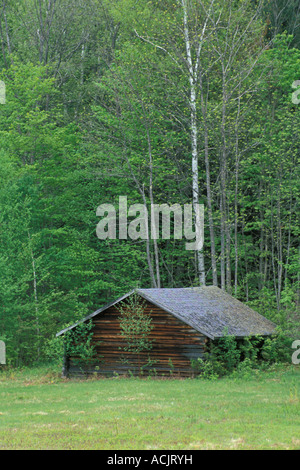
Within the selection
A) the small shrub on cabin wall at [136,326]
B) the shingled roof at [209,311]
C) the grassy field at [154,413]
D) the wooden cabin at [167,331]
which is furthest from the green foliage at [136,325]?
the grassy field at [154,413]

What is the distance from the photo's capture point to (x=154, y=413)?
1617 cm

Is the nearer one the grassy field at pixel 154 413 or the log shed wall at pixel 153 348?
the grassy field at pixel 154 413

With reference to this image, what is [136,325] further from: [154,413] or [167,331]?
[154,413]

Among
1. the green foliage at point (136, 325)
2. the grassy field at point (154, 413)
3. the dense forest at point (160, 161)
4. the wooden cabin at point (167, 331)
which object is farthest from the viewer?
the dense forest at point (160, 161)

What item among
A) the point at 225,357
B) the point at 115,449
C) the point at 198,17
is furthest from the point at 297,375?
the point at 198,17

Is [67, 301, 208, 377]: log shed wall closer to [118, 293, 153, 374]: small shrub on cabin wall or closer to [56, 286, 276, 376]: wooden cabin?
[56, 286, 276, 376]: wooden cabin

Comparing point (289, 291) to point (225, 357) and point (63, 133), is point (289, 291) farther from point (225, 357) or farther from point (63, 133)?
point (63, 133)

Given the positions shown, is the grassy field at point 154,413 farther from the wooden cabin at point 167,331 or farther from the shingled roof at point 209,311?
the shingled roof at point 209,311

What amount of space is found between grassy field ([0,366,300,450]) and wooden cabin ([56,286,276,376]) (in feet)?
3.33

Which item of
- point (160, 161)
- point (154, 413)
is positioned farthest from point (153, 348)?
point (160, 161)

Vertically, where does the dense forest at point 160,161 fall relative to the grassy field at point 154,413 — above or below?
above

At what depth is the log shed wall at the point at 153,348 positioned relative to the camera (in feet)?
78.2

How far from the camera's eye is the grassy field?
12.9 metres

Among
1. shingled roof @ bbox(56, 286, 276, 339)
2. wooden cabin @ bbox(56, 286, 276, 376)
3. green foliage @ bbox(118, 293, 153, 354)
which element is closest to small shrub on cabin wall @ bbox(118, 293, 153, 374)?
green foliage @ bbox(118, 293, 153, 354)
